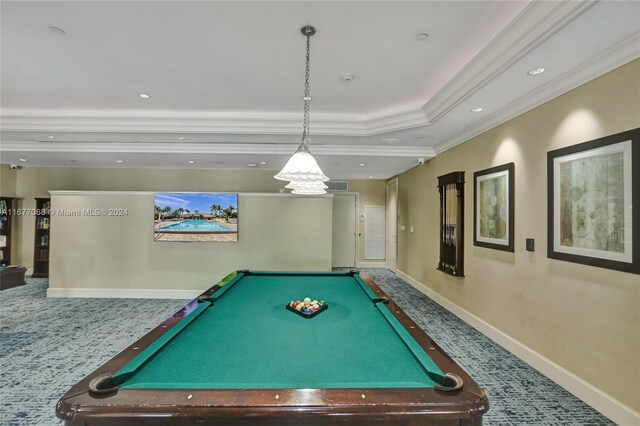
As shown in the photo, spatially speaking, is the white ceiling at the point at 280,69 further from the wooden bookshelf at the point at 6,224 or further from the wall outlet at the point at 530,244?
the wooden bookshelf at the point at 6,224

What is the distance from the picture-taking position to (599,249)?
224 cm

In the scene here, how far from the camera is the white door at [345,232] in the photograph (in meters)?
8.09

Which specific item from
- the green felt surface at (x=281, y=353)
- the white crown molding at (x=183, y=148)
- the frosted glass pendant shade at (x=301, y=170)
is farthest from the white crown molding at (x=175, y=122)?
the green felt surface at (x=281, y=353)

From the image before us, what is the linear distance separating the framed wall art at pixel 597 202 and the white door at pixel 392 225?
476cm

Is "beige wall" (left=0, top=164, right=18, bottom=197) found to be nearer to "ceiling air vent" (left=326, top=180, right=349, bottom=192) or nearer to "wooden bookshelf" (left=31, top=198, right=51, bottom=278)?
"wooden bookshelf" (left=31, top=198, right=51, bottom=278)

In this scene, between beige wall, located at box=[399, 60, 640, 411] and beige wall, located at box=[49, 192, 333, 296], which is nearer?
beige wall, located at box=[399, 60, 640, 411]

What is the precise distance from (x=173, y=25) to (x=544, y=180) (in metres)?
3.44

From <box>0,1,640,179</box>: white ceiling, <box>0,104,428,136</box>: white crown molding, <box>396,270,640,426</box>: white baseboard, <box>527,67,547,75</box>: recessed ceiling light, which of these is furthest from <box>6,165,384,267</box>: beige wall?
<box>527,67,547,75</box>: recessed ceiling light

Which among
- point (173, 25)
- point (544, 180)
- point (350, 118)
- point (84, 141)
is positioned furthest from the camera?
point (84, 141)

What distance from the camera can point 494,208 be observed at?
11.5ft

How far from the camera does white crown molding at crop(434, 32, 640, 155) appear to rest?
2021 millimetres

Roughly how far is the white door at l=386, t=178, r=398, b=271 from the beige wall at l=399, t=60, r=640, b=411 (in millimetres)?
3000

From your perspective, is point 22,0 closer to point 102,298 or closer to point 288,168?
point 288,168

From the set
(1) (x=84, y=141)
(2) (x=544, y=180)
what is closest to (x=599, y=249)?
(2) (x=544, y=180)
